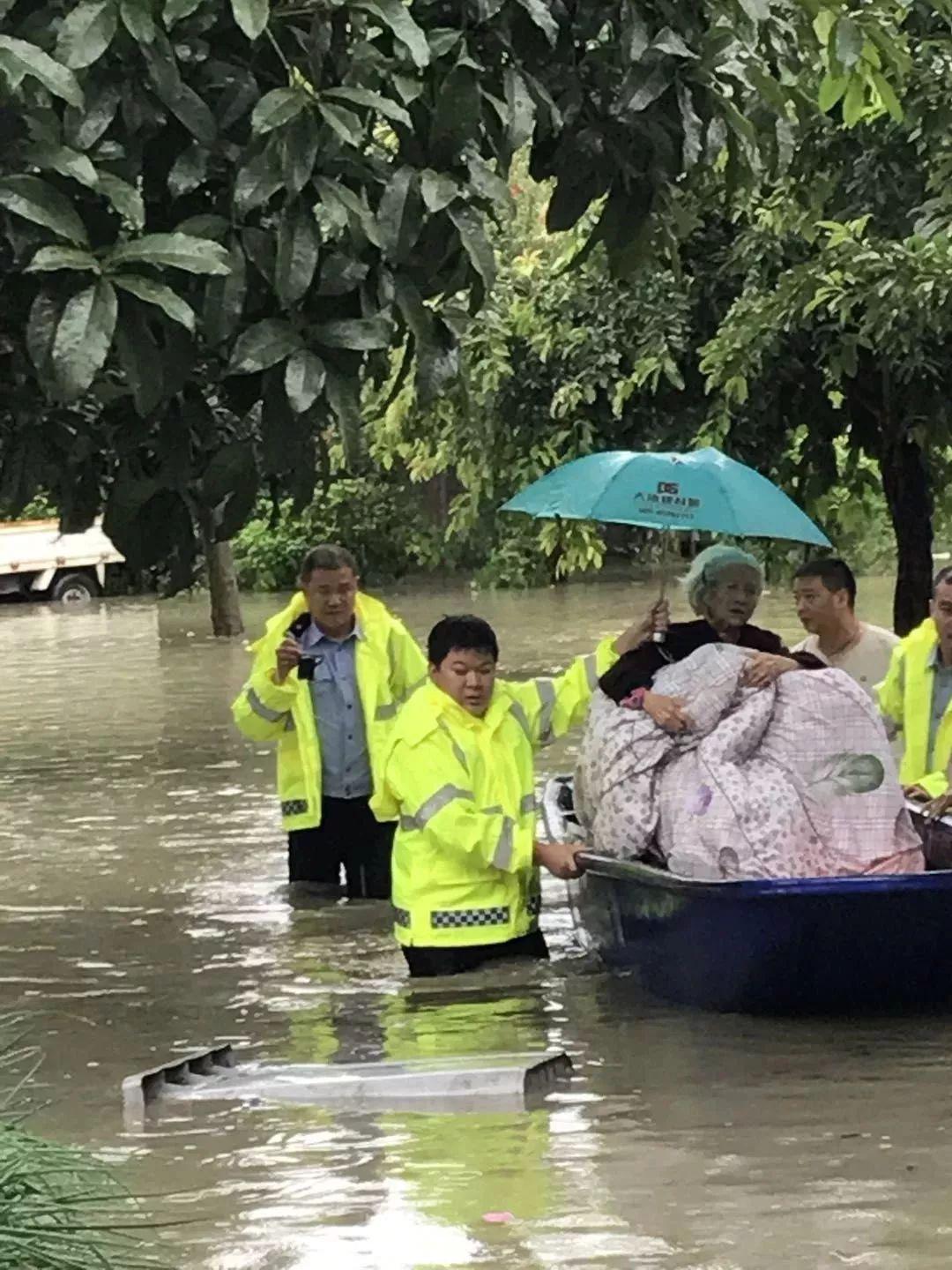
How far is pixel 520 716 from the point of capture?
8.74 meters

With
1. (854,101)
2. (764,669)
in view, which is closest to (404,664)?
(764,669)

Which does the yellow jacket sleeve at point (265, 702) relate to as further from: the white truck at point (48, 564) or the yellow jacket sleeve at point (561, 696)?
the white truck at point (48, 564)

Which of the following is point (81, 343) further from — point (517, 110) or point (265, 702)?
point (265, 702)

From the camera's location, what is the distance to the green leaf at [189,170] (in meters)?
4.82

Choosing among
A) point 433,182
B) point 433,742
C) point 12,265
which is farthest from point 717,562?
point 12,265

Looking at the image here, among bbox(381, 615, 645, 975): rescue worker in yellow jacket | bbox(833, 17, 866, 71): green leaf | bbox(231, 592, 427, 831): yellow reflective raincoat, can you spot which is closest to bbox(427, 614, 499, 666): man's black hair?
bbox(381, 615, 645, 975): rescue worker in yellow jacket

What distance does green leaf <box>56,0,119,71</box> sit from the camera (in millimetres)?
4531

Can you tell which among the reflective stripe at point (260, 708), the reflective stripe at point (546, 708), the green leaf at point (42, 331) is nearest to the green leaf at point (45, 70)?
the green leaf at point (42, 331)

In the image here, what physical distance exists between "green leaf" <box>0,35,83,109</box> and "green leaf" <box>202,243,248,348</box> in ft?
1.48

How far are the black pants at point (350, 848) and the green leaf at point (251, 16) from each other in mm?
6430

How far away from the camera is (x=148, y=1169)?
21.2 ft

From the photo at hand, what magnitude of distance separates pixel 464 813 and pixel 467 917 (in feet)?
1.39

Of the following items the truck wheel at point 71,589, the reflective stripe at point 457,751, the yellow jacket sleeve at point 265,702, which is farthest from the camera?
the truck wheel at point 71,589

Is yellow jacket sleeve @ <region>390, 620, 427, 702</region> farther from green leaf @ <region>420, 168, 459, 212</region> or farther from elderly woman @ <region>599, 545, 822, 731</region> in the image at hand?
green leaf @ <region>420, 168, 459, 212</region>
